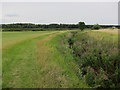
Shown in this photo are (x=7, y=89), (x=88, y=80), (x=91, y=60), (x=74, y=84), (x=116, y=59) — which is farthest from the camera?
(x=91, y=60)

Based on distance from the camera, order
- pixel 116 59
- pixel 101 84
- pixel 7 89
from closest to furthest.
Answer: pixel 7 89 < pixel 101 84 < pixel 116 59

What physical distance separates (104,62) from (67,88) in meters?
4.04

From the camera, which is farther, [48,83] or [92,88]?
[92,88]

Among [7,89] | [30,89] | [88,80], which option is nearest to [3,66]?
[7,89]

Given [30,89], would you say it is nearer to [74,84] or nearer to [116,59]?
[74,84]

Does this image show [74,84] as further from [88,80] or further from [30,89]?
[30,89]

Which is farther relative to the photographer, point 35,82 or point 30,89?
point 35,82

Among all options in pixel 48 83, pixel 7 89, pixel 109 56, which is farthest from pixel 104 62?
pixel 7 89

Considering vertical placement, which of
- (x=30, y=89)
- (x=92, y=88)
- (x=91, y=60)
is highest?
(x=91, y=60)

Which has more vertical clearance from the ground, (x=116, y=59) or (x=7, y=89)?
(x=116, y=59)

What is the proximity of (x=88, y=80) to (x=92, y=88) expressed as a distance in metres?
0.74

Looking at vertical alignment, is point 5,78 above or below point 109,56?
below

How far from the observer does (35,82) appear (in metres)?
5.62

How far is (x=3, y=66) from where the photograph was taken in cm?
700
